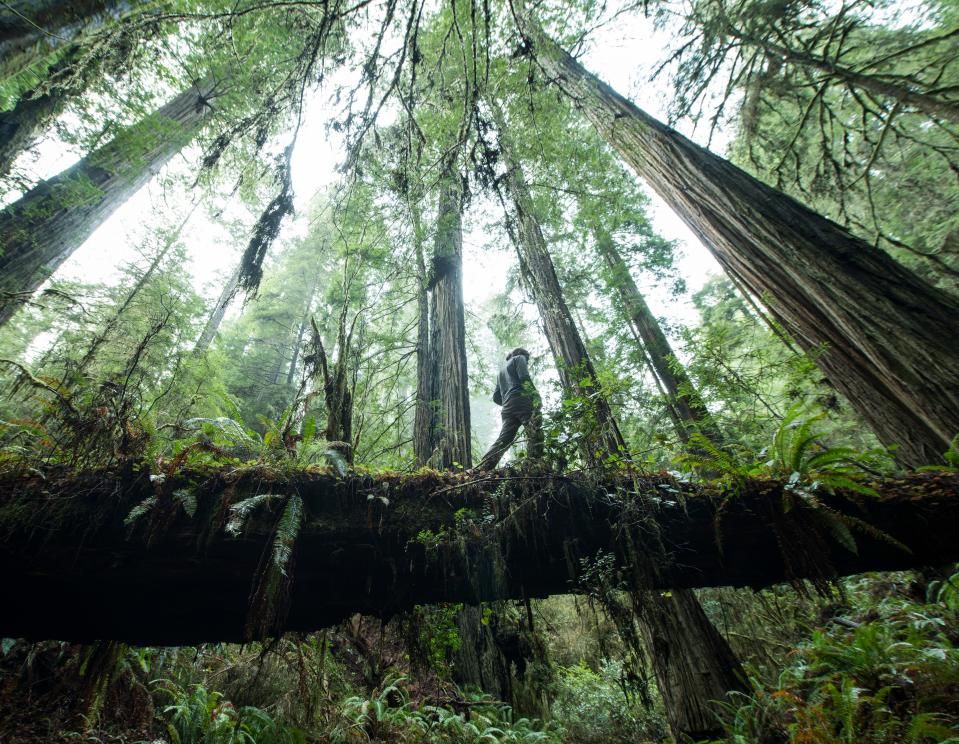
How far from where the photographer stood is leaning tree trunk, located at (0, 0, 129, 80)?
3.03 m

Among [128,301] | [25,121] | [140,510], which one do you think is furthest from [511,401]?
[128,301]

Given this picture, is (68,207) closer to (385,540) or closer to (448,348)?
(448,348)

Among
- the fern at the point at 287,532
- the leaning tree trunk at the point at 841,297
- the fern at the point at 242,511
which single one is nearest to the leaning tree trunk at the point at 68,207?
the fern at the point at 242,511

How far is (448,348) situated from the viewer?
277 inches

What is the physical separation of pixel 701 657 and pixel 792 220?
4.26 m

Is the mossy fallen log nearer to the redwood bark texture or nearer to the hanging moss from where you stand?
the hanging moss

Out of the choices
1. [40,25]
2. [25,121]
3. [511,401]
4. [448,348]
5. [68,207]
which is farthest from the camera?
[448,348]

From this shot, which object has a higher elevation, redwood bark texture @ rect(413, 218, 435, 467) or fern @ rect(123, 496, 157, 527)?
redwood bark texture @ rect(413, 218, 435, 467)

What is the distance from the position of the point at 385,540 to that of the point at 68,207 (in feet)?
21.0

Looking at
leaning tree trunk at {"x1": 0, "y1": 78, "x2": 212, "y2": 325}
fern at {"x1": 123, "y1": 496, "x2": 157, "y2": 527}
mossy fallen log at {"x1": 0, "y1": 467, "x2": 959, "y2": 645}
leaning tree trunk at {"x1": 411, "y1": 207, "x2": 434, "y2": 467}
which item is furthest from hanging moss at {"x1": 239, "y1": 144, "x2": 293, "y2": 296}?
leaning tree trunk at {"x1": 0, "y1": 78, "x2": 212, "y2": 325}

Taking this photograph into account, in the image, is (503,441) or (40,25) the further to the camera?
(503,441)

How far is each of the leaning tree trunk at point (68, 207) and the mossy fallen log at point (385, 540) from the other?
11.3 ft

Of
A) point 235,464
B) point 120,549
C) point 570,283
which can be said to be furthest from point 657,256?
point 120,549

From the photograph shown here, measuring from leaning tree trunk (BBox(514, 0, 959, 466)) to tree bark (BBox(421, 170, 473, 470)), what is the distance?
2.78m
